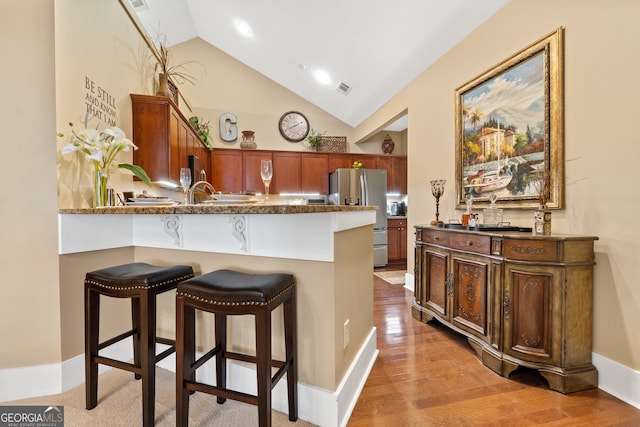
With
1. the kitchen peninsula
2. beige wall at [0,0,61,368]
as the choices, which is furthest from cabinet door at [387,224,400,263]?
beige wall at [0,0,61,368]

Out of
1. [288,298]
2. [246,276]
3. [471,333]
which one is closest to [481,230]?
[471,333]

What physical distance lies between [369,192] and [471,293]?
3262 mm

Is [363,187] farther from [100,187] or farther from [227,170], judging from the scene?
[100,187]

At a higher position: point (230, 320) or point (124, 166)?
point (124, 166)

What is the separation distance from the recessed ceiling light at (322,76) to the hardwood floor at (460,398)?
4.09 meters

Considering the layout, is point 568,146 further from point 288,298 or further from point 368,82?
point 368,82

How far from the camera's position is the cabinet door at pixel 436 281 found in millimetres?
2363

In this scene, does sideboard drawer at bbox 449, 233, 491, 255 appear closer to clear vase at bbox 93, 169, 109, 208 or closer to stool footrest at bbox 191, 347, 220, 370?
stool footrest at bbox 191, 347, 220, 370

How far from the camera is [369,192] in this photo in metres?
5.20

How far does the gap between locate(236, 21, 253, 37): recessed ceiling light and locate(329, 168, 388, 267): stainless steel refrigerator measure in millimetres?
2674

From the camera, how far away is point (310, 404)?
141cm

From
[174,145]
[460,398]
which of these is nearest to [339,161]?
[174,145]

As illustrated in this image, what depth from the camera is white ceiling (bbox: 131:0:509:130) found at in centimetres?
274

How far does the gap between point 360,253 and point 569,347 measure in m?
1.34
